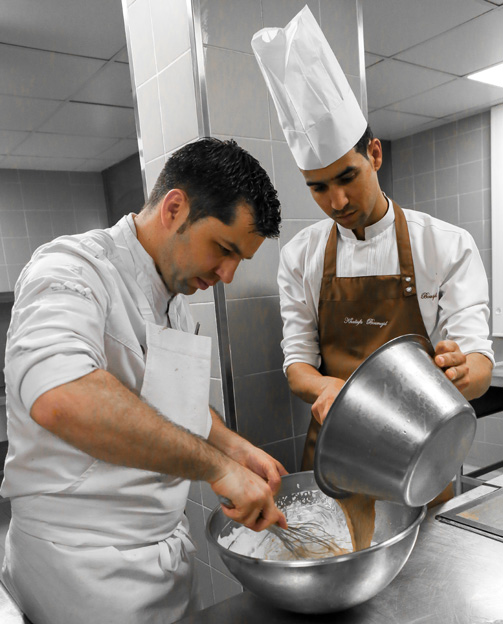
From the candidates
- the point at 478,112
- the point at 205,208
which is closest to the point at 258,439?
the point at 205,208

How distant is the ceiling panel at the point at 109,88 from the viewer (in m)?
2.44

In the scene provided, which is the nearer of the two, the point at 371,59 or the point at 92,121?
the point at 371,59

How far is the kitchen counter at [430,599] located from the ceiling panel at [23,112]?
2.73 metres

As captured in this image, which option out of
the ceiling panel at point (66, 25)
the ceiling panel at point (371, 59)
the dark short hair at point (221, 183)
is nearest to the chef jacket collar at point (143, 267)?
the dark short hair at point (221, 183)

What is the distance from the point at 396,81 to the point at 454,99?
0.40m

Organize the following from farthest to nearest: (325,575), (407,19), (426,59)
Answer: (426,59) < (407,19) < (325,575)

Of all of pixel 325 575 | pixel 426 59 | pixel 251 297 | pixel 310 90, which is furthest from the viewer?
pixel 426 59

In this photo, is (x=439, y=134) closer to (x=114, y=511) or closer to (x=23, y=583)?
(x=114, y=511)

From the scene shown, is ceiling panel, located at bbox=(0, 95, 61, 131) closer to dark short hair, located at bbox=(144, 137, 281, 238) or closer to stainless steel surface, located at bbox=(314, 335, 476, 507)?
dark short hair, located at bbox=(144, 137, 281, 238)

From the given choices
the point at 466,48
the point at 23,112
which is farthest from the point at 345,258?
the point at 23,112

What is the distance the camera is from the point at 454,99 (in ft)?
7.95

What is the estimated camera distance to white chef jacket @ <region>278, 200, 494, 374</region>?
128 cm

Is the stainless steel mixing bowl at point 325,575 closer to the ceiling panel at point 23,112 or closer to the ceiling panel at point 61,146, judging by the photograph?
the ceiling panel at point 23,112

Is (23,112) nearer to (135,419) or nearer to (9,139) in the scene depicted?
(9,139)
